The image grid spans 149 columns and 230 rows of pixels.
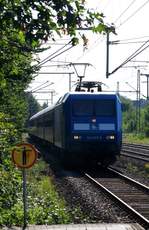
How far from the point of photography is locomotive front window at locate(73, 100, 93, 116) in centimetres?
2411

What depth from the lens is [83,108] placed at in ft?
79.5

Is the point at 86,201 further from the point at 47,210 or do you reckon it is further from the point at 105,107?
the point at 105,107

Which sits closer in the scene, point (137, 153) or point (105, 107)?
point (105, 107)

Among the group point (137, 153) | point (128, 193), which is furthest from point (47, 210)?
point (137, 153)

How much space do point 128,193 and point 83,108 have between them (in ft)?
26.3

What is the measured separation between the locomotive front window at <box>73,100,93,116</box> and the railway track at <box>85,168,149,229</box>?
8.49 feet

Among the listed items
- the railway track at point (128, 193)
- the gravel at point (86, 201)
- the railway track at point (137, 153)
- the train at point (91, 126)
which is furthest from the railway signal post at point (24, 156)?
the railway track at point (137, 153)

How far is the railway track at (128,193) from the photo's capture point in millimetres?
12758

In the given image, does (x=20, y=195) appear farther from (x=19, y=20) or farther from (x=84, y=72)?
(x=84, y=72)

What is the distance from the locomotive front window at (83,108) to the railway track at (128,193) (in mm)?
2588

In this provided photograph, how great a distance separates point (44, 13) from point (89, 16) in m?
0.62

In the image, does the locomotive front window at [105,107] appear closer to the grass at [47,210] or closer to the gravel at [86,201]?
the gravel at [86,201]

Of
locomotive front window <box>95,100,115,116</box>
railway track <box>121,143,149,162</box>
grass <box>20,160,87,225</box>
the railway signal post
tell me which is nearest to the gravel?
grass <box>20,160,87,225</box>

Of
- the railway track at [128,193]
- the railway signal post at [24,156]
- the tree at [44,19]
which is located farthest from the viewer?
the railway track at [128,193]
